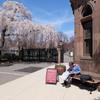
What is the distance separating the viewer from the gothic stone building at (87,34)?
6480 millimetres

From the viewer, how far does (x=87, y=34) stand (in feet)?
24.3

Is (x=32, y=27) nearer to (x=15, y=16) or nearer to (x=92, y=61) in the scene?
(x=15, y=16)

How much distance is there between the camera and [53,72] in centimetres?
715

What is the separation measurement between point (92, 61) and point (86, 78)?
1.34m

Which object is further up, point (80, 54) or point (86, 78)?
point (80, 54)

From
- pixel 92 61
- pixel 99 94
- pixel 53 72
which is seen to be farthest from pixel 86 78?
pixel 53 72

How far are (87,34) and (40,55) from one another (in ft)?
50.6

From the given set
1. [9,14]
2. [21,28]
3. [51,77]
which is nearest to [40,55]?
[21,28]

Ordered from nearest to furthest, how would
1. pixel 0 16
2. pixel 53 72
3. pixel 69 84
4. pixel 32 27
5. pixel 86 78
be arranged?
pixel 86 78 < pixel 69 84 < pixel 53 72 < pixel 0 16 < pixel 32 27

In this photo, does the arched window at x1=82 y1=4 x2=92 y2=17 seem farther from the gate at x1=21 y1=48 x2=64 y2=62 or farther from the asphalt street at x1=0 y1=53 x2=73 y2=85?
the gate at x1=21 y1=48 x2=64 y2=62

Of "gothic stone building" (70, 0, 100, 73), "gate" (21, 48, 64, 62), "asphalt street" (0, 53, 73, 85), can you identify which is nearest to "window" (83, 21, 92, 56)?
"gothic stone building" (70, 0, 100, 73)

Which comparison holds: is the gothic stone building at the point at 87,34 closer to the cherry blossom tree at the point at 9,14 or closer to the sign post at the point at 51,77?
the sign post at the point at 51,77

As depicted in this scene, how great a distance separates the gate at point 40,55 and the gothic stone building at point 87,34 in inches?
532

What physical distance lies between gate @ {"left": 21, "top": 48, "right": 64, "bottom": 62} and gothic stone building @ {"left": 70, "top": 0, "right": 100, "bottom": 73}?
Result: 13.5 meters
